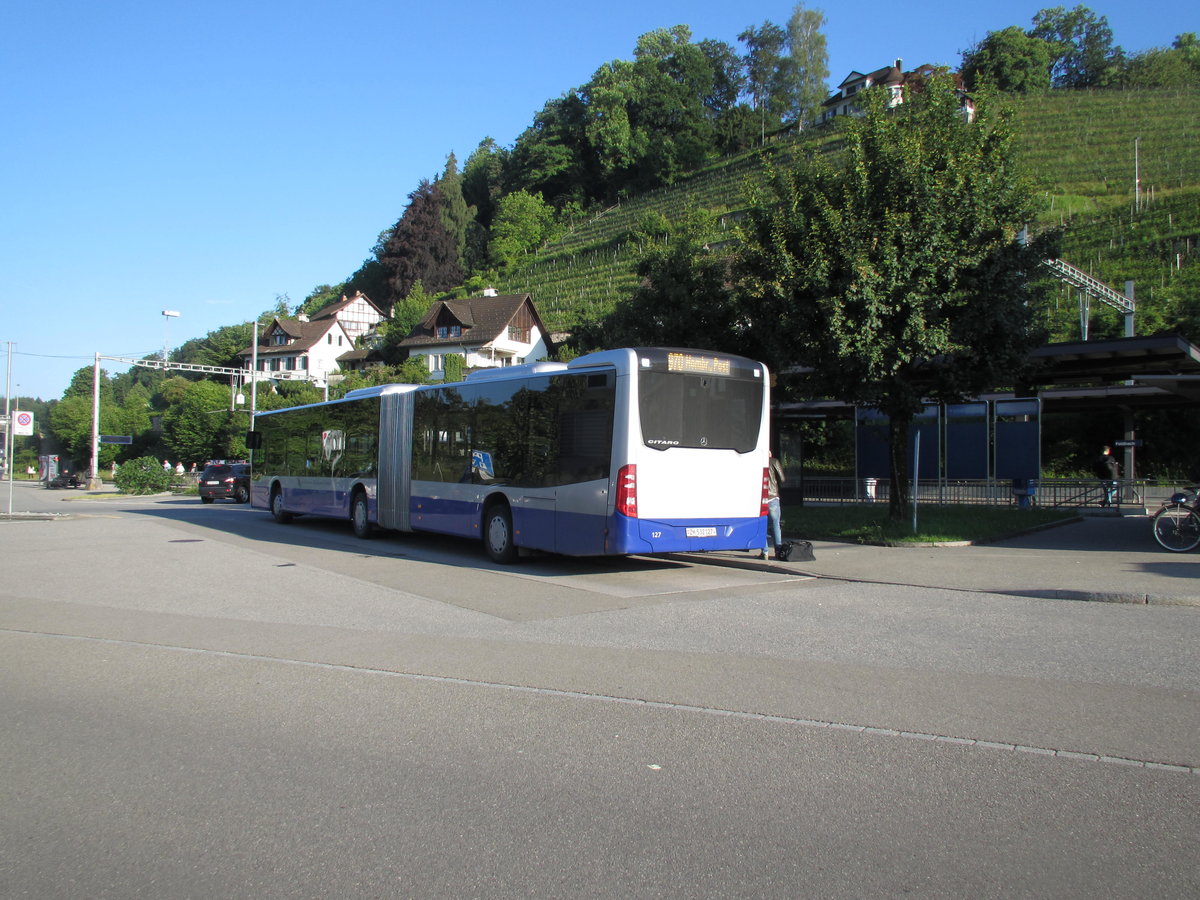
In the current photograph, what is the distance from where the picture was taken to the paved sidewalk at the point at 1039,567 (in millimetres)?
10922

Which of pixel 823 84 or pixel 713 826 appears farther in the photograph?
pixel 823 84

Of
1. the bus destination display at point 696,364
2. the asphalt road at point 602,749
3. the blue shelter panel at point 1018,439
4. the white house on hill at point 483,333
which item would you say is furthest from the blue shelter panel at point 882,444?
the white house on hill at point 483,333

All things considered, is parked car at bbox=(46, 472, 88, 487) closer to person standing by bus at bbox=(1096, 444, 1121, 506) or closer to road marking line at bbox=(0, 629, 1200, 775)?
person standing by bus at bbox=(1096, 444, 1121, 506)

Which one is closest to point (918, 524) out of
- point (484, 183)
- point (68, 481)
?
point (68, 481)

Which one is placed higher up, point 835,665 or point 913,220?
point 913,220

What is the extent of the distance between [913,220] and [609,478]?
26.4ft

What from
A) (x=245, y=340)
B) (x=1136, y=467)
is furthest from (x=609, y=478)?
(x=245, y=340)

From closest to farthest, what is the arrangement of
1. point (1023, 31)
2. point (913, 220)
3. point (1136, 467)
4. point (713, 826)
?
point (713, 826)
point (913, 220)
point (1136, 467)
point (1023, 31)

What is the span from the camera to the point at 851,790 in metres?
4.64

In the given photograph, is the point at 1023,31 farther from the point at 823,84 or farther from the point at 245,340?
the point at 245,340

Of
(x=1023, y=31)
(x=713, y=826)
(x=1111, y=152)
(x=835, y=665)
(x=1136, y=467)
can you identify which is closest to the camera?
(x=713, y=826)

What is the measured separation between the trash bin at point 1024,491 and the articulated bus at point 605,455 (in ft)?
51.8

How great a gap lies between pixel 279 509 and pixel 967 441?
67.6 ft

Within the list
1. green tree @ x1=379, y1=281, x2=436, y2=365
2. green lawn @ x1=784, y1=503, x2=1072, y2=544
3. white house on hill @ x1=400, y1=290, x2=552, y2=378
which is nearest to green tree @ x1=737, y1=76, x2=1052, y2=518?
green lawn @ x1=784, y1=503, x2=1072, y2=544
